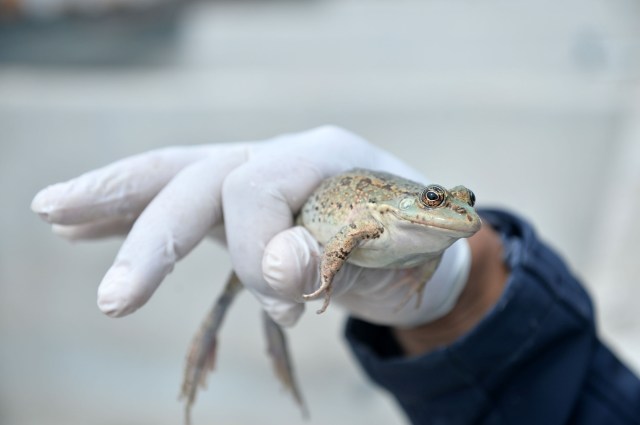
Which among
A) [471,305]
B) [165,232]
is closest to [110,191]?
[165,232]

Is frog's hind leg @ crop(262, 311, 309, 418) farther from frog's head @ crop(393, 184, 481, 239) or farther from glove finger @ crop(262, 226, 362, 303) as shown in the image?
frog's head @ crop(393, 184, 481, 239)

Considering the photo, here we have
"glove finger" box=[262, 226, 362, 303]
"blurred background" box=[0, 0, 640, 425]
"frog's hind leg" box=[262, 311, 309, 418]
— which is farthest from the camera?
"blurred background" box=[0, 0, 640, 425]

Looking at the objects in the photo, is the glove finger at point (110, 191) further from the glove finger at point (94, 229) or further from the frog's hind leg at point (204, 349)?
the frog's hind leg at point (204, 349)

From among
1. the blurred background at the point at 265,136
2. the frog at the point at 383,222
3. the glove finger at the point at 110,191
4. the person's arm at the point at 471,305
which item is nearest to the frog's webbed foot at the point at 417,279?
the frog at the point at 383,222

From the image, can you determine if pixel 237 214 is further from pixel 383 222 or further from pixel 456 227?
pixel 456 227

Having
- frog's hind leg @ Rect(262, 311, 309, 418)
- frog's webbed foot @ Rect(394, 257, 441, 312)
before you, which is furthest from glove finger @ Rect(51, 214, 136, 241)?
frog's webbed foot @ Rect(394, 257, 441, 312)

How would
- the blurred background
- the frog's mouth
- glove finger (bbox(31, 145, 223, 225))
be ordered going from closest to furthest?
the frog's mouth < glove finger (bbox(31, 145, 223, 225)) < the blurred background

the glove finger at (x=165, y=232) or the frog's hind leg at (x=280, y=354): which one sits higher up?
the glove finger at (x=165, y=232)
